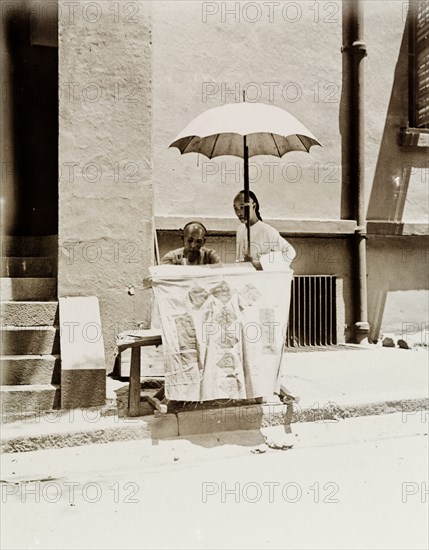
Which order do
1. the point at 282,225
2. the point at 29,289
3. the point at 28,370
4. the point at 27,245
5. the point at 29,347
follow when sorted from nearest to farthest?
the point at 28,370 → the point at 29,347 → the point at 29,289 → the point at 27,245 → the point at 282,225

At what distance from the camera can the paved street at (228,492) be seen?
3.55 m

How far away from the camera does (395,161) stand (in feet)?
33.0

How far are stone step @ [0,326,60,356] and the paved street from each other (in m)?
1.40

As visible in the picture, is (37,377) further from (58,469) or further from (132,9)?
(132,9)

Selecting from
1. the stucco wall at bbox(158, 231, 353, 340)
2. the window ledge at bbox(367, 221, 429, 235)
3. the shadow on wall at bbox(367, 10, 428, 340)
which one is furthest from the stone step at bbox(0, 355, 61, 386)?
the window ledge at bbox(367, 221, 429, 235)

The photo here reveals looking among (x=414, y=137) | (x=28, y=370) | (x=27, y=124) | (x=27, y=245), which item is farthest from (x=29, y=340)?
(x=414, y=137)

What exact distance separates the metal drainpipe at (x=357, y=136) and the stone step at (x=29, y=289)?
4.96m

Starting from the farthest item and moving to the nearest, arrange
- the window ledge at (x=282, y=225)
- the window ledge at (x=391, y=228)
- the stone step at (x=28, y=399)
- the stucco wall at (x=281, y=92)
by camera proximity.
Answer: the window ledge at (x=391, y=228)
the stucco wall at (x=281, y=92)
the window ledge at (x=282, y=225)
the stone step at (x=28, y=399)

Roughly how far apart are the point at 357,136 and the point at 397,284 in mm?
2567


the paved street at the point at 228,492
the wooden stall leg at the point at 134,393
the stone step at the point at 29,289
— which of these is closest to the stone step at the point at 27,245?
the stone step at the point at 29,289

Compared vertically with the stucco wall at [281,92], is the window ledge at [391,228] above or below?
below

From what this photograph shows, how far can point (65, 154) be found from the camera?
266 inches

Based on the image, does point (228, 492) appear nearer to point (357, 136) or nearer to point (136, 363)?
point (136, 363)

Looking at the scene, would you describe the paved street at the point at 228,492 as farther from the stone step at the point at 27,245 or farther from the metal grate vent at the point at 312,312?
the stone step at the point at 27,245
